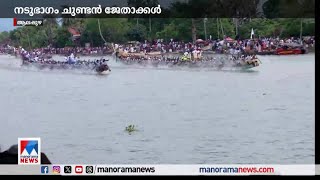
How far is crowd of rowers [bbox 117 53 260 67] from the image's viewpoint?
4.03 m

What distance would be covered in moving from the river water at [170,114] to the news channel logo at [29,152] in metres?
0.05

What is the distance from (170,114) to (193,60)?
0.39 meters

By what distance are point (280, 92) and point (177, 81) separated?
0.67 m

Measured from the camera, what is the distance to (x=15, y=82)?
400 centimetres

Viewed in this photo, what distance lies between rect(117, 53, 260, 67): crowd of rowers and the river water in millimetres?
61

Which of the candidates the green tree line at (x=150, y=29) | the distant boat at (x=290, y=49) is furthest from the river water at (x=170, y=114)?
the green tree line at (x=150, y=29)

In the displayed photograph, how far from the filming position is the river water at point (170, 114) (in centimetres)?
395

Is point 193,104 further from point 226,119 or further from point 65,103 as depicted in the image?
point 65,103

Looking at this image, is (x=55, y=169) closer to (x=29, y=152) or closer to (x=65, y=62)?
(x=29, y=152)

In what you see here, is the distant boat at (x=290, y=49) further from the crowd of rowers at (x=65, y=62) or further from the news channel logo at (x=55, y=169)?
the news channel logo at (x=55, y=169)

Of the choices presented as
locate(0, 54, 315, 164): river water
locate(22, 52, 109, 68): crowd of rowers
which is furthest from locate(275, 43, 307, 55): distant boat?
locate(22, 52, 109, 68): crowd of rowers

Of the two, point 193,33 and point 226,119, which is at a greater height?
point 193,33
